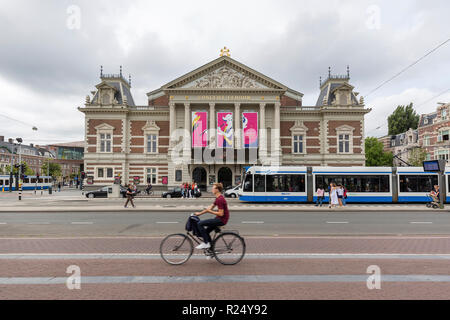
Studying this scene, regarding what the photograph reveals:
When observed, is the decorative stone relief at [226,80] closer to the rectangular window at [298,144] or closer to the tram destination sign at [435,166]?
the rectangular window at [298,144]

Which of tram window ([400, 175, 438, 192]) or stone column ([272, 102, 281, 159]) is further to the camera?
stone column ([272, 102, 281, 159])

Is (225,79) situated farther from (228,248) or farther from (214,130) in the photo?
(228,248)

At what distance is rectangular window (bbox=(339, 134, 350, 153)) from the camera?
42531 millimetres

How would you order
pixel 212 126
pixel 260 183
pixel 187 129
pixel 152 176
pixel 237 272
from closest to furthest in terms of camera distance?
pixel 237 272
pixel 260 183
pixel 187 129
pixel 212 126
pixel 152 176

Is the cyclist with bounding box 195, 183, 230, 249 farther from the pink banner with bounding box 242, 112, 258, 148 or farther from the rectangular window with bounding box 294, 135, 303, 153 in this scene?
the rectangular window with bounding box 294, 135, 303, 153

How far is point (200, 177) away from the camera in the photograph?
42.1m

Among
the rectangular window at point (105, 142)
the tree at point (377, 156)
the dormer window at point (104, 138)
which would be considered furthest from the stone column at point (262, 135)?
the tree at point (377, 156)

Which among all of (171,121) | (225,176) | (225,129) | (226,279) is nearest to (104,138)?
(171,121)

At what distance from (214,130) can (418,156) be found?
128 ft

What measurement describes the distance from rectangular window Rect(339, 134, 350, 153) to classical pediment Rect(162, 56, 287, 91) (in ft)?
37.4

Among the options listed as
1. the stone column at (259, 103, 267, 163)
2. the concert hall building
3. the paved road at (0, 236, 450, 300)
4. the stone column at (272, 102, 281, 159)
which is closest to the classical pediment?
the concert hall building

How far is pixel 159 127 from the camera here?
141ft

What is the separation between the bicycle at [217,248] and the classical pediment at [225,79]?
118ft

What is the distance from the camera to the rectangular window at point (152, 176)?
4274 centimetres
